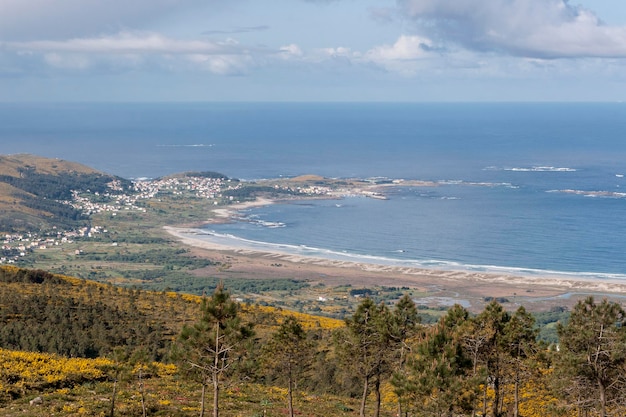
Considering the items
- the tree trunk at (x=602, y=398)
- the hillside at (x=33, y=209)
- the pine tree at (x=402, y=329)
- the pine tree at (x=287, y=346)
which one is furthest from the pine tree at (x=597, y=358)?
the hillside at (x=33, y=209)

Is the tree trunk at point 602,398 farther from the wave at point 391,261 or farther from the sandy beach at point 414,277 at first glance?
the wave at point 391,261

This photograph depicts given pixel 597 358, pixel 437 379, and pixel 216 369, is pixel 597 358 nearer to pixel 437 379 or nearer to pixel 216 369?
pixel 437 379

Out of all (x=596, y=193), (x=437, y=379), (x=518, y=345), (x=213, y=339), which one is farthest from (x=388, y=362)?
(x=596, y=193)

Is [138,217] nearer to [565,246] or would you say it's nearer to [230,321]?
[565,246]

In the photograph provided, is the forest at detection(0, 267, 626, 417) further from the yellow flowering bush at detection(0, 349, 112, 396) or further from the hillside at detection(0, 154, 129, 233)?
the hillside at detection(0, 154, 129, 233)

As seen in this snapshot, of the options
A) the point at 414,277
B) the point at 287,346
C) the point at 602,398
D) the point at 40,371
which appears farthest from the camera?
the point at 414,277

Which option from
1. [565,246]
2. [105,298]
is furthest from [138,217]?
[105,298]
